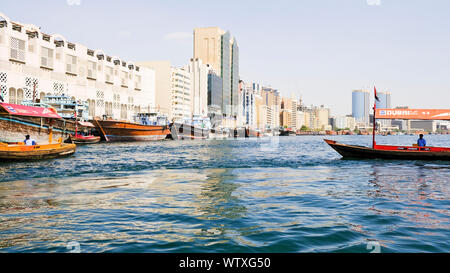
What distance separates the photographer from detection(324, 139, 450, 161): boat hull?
2566 cm

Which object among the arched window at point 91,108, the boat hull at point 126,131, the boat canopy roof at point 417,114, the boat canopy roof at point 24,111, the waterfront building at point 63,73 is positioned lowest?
the boat hull at point 126,131

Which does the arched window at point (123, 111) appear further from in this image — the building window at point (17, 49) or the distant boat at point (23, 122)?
the distant boat at point (23, 122)

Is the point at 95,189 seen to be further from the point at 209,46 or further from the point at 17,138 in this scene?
the point at 209,46

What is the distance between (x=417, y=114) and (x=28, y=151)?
27.9 m

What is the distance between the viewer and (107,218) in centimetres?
855

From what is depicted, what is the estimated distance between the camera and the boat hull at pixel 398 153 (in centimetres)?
2566

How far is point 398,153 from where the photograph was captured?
26.1 m

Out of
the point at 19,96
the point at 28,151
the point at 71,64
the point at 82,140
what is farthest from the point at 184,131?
the point at 28,151

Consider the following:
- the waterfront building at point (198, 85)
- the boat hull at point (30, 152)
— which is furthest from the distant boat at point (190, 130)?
the waterfront building at point (198, 85)

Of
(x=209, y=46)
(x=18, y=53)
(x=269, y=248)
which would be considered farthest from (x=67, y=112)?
(x=209, y=46)

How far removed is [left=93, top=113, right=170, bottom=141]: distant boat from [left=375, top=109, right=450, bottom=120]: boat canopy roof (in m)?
43.1

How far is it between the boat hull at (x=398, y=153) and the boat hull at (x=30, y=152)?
2180cm

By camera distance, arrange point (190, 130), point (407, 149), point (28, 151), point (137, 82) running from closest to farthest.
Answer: point (28, 151), point (407, 149), point (190, 130), point (137, 82)

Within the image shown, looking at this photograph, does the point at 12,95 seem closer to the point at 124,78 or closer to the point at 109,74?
the point at 109,74
